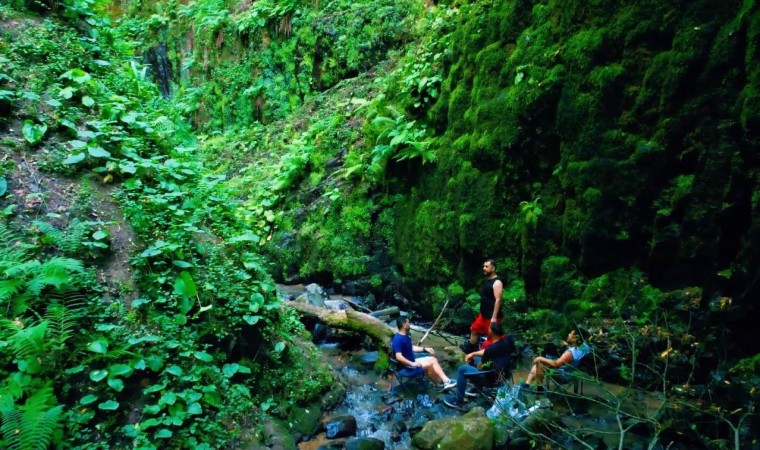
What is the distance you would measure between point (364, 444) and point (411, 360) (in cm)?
168

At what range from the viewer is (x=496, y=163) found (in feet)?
27.8

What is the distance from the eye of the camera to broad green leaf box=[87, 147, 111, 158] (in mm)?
6379

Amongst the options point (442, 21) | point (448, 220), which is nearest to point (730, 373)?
point (448, 220)

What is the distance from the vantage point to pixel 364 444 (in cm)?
547

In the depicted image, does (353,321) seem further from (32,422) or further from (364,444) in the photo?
(32,422)

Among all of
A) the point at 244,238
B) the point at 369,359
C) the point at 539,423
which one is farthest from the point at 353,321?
the point at 539,423

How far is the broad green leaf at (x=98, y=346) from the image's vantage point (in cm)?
462

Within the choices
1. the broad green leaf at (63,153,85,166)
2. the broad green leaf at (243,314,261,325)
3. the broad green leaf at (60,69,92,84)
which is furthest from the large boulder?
the broad green leaf at (60,69,92,84)

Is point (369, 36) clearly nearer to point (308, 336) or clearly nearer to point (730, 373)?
point (308, 336)

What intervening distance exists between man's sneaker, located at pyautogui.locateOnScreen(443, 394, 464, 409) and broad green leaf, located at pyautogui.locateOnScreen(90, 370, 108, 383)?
13.3ft

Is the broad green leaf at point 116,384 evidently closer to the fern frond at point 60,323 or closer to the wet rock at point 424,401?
the fern frond at point 60,323

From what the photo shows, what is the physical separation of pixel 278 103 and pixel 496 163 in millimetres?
11667

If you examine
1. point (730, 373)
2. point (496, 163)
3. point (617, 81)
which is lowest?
point (730, 373)

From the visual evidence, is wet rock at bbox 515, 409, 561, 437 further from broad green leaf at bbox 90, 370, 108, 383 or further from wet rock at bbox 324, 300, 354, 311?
wet rock at bbox 324, 300, 354, 311
